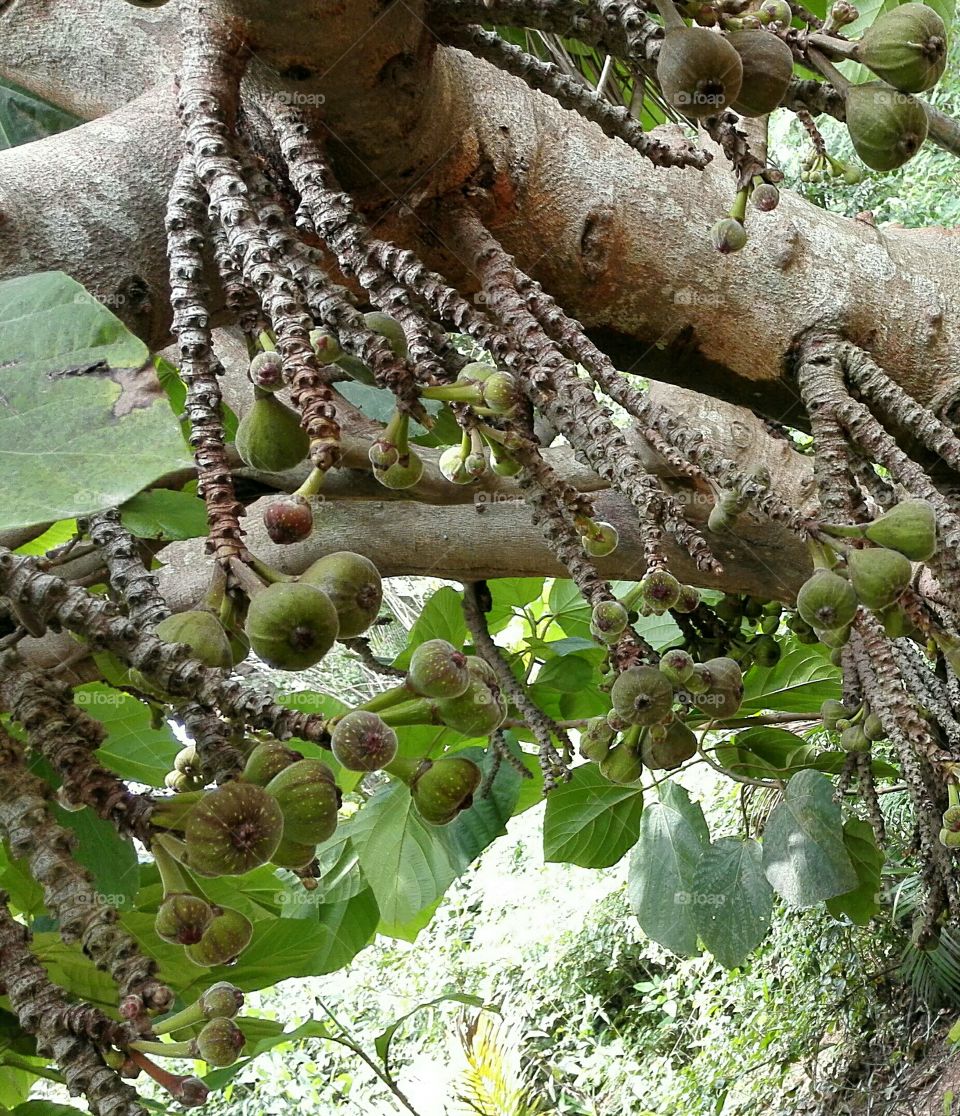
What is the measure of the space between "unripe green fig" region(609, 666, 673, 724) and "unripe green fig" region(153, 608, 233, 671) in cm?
A: 24

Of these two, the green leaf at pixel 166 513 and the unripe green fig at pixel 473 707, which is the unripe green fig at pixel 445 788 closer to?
the unripe green fig at pixel 473 707

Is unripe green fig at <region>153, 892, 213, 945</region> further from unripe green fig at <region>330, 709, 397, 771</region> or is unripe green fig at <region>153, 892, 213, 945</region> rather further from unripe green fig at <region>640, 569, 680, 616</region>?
unripe green fig at <region>640, 569, 680, 616</region>

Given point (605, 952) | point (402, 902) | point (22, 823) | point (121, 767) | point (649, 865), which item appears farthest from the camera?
point (605, 952)

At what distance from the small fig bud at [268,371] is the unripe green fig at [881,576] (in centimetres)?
32

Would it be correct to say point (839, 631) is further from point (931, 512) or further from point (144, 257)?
point (144, 257)

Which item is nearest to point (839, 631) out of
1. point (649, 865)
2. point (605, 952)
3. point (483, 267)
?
point (483, 267)

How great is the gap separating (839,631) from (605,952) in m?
5.53

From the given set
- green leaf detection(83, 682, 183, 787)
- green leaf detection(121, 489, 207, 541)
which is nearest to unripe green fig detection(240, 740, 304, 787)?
green leaf detection(121, 489, 207, 541)

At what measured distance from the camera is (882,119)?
0.56 metres

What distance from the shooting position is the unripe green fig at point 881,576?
57 cm

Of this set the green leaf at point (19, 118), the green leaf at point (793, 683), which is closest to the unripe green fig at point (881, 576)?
the green leaf at point (793, 683)

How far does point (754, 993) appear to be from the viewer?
4.74 meters

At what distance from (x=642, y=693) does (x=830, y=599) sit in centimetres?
12

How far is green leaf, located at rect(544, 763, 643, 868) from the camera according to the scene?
182 cm
